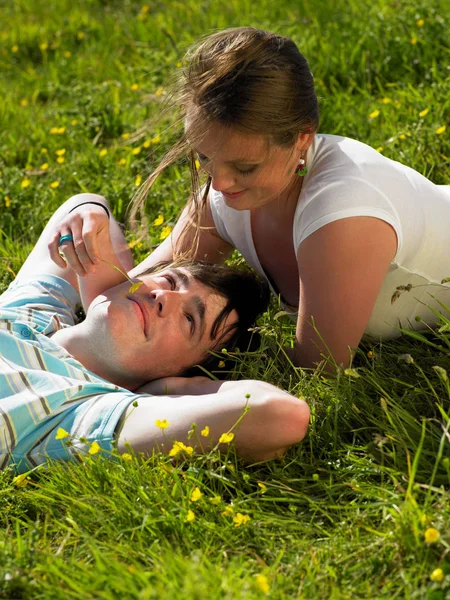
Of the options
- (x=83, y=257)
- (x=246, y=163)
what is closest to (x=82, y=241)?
(x=83, y=257)

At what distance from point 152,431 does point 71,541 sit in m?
0.39

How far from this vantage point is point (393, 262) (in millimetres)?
2666

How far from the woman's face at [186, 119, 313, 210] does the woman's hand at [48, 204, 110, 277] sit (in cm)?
52

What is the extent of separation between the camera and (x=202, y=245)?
10.7 feet

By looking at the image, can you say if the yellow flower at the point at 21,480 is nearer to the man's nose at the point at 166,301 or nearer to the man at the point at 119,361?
the man at the point at 119,361

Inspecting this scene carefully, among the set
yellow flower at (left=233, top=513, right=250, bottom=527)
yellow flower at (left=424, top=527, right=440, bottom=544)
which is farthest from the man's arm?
yellow flower at (left=424, top=527, right=440, bottom=544)

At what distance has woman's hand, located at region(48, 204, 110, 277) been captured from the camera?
9.11 feet

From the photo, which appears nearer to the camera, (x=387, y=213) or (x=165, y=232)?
(x=387, y=213)

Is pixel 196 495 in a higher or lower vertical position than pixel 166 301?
lower

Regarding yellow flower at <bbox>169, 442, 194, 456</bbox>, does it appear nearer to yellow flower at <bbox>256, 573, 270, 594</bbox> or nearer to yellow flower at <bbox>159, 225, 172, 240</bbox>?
yellow flower at <bbox>256, 573, 270, 594</bbox>

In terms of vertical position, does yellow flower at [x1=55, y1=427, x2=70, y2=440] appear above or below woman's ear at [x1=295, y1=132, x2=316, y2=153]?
below

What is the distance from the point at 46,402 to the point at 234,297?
0.80m

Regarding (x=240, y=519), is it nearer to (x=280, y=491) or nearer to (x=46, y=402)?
(x=280, y=491)

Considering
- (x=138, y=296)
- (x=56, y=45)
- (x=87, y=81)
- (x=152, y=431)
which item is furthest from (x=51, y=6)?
(x=152, y=431)
